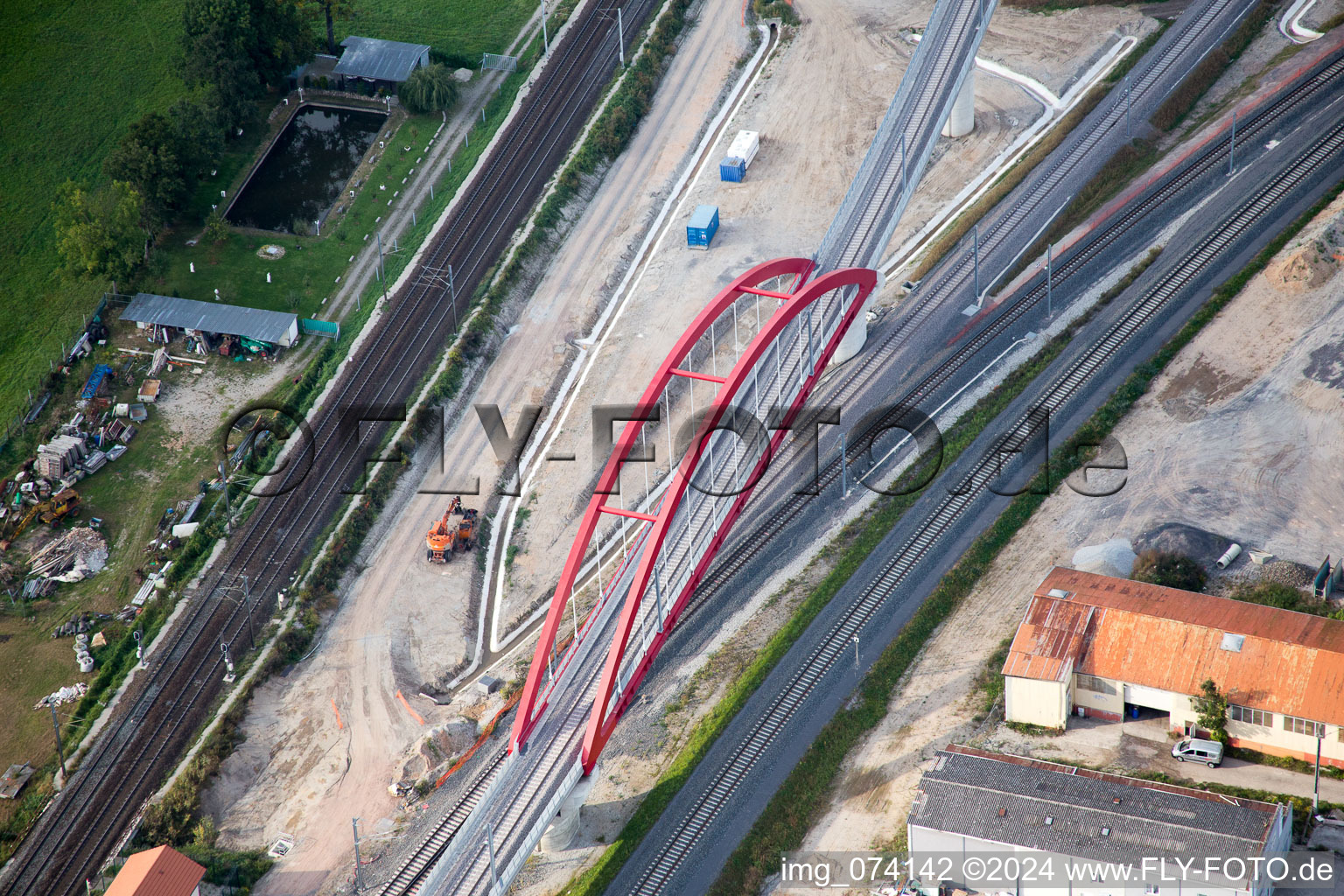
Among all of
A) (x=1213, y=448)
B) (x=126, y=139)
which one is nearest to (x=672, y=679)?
(x=1213, y=448)

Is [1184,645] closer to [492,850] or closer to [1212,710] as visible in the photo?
[1212,710]

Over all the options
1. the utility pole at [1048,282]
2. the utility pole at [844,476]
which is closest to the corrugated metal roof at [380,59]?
the utility pole at [1048,282]

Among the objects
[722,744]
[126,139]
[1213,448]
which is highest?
[126,139]

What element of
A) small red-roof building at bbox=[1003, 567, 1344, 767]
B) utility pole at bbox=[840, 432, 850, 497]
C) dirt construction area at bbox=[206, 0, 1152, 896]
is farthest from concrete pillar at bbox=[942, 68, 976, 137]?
small red-roof building at bbox=[1003, 567, 1344, 767]

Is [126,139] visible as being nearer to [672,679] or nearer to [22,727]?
[22,727]

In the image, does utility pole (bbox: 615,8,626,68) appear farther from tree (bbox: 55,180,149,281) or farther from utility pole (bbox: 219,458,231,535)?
utility pole (bbox: 219,458,231,535)

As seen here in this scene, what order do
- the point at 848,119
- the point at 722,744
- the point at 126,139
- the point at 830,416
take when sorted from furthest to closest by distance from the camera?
1. the point at 848,119
2. the point at 126,139
3. the point at 830,416
4. the point at 722,744

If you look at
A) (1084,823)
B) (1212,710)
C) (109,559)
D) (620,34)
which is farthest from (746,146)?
(1084,823)
